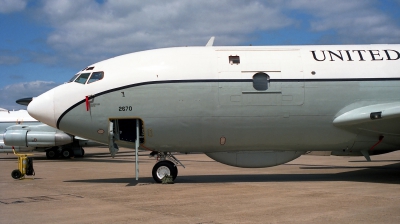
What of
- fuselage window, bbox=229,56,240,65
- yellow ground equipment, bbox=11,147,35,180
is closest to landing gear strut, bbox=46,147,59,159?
yellow ground equipment, bbox=11,147,35,180

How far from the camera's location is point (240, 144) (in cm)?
1320

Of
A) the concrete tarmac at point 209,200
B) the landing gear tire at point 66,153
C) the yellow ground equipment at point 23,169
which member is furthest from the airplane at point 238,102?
the landing gear tire at point 66,153

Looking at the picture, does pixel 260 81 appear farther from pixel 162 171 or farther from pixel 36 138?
pixel 36 138

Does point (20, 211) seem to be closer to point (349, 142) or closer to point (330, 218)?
point (330, 218)

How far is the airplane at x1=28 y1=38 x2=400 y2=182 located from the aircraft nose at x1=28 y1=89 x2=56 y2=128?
1.1 inches

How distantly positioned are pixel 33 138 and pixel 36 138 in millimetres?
196

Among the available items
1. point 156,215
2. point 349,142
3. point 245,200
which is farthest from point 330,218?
point 349,142

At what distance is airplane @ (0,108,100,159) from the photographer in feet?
95.1

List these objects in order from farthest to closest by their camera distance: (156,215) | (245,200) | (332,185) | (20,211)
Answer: (332,185) → (245,200) → (20,211) → (156,215)

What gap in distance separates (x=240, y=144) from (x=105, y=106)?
3.98 m

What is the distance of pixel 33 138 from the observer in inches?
1149

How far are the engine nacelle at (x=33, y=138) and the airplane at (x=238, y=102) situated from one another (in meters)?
16.7

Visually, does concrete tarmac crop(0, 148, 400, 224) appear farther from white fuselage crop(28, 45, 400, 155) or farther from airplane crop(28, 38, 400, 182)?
white fuselage crop(28, 45, 400, 155)

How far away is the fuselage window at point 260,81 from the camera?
12.9 m
